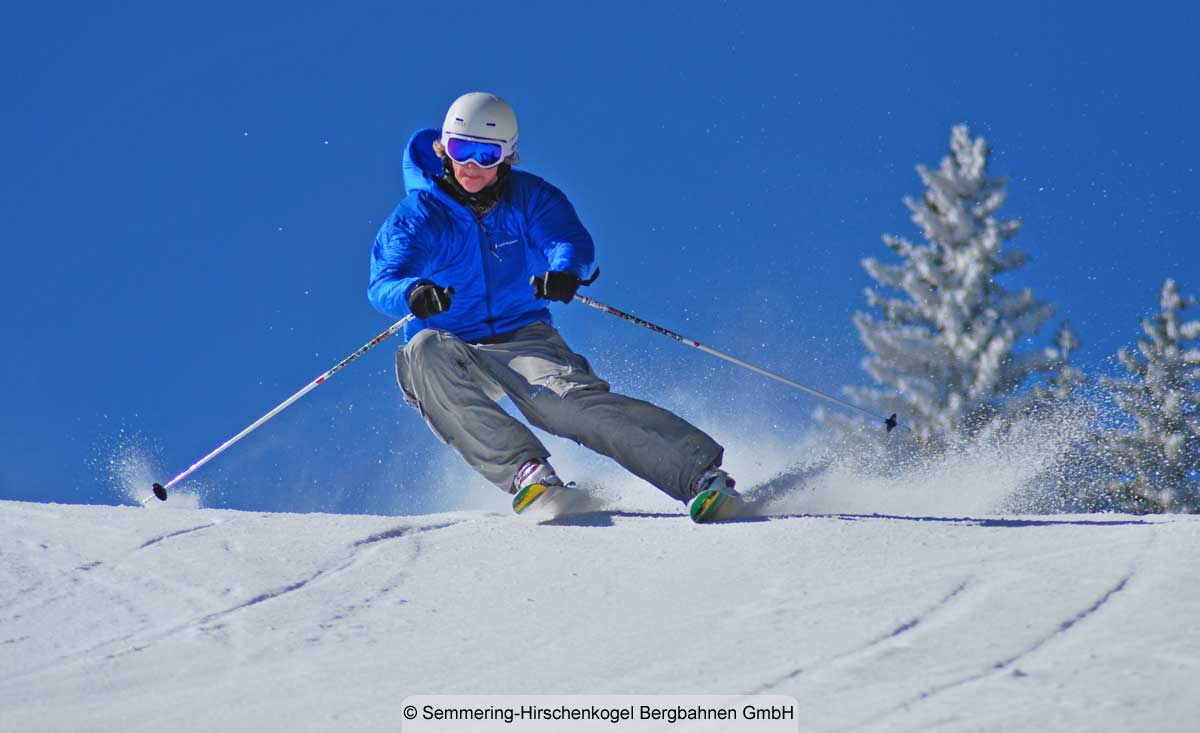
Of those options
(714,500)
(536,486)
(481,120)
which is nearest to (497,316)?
(481,120)

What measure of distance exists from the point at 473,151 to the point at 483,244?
16.3 inches

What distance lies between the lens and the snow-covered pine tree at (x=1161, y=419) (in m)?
14.8

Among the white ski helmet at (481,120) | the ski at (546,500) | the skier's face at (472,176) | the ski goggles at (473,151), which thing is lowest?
the ski at (546,500)

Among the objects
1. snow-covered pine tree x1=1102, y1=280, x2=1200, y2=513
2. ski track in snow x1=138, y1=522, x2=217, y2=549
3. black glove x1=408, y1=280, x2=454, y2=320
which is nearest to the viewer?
ski track in snow x1=138, y1=522, x2=217, y2=549

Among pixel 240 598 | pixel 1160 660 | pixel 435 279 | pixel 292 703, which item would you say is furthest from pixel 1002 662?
pixel 435 279

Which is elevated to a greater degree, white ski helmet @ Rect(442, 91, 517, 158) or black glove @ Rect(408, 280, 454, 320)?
white ski helmet @ Rect(442, 91, 517, 158)

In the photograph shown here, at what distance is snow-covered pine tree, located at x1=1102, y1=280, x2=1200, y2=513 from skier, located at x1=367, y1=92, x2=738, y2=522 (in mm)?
9818

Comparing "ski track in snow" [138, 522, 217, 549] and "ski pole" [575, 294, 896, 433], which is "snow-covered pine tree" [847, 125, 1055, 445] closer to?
"ski pole" [575, 294, 896, 433]

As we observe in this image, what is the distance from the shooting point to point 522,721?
303 centimetres

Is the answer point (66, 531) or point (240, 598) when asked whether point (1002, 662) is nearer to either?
point (240, 598)

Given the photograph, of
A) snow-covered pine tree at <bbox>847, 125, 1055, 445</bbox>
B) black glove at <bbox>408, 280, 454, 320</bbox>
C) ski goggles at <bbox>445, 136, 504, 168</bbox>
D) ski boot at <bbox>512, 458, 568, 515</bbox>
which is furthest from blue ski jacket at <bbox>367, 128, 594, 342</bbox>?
snow-covered pine tree at <bbox>847, 125, 1055, 445</bbox>

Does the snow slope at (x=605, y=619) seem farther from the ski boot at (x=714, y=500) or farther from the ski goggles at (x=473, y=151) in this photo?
the ski goggles at (x=473, y=151)

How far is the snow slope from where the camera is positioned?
119 inches

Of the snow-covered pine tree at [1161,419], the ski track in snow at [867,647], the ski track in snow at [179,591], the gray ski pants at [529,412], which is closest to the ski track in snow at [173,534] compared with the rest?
the ski track in snow at [179,591]
